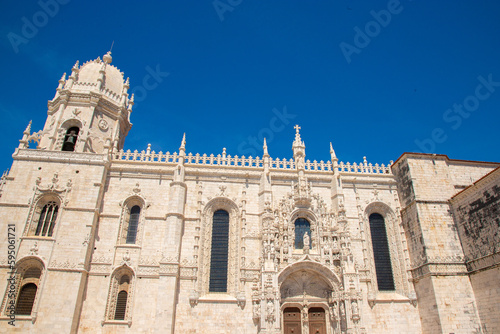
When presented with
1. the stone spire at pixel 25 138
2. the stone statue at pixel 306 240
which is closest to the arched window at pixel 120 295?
the stone spire at pixel 25 138

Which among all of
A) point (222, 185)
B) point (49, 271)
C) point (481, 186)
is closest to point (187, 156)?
point (222, 185)

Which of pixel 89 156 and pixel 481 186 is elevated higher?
pixel 89 156

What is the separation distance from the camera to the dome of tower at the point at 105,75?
26167 mm

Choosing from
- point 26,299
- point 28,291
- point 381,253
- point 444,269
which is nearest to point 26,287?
point 28,291

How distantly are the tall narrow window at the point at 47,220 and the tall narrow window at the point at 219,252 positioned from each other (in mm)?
9449

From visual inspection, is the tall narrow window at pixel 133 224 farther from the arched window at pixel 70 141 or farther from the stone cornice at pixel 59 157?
the arched window at pixel 70 141

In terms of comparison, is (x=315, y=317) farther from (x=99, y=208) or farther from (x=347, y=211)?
(x=99, y=208)

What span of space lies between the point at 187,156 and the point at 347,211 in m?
11.4

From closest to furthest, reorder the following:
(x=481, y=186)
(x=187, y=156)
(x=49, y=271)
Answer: (x=49, y=271), (x=481, y=186), (x=187, y=156)

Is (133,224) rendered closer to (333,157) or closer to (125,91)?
(125,91)

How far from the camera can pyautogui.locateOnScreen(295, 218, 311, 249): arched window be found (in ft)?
→ 73.0

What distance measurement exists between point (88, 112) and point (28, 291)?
1208 centimetres

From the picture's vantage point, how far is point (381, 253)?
2308 cm

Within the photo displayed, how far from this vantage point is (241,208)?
73.7 ft
